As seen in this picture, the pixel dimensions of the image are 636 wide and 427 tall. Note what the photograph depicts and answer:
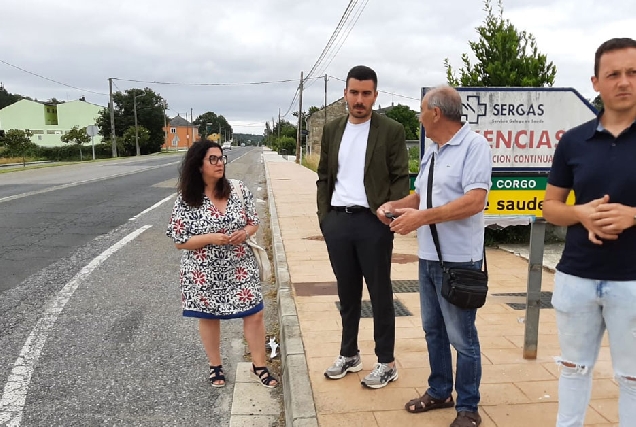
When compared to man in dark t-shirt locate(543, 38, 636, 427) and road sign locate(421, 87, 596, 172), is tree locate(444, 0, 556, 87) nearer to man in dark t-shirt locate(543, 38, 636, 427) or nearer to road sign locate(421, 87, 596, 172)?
road sign locate(421, 87, 596, 172)

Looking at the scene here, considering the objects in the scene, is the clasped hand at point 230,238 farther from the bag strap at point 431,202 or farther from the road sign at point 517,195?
the road sign at point 517,195

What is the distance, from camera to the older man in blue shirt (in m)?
2.70

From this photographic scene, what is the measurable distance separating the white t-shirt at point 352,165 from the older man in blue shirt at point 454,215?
34 centimetres

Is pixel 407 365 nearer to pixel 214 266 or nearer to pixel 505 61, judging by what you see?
pixel 214 266

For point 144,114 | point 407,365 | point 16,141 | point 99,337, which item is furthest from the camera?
point 144,114

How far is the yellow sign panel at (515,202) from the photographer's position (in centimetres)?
682

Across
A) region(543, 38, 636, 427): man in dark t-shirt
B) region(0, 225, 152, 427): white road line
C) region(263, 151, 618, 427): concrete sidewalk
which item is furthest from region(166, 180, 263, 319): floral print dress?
region(543, 38, 636, 427): man in dark t-shirt

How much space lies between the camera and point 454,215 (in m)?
2.68

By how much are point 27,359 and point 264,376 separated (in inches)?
75.5

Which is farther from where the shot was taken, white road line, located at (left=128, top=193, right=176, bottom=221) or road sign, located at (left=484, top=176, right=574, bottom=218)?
white road line, located at (left=128, top=193, right=176, bottom=221)

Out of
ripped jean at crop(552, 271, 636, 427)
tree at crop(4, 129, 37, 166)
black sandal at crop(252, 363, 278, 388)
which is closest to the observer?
ripped jean at crop(552, 271, 636, 427)

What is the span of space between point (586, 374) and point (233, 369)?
8.81 feet

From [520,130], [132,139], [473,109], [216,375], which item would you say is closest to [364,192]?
[216,375]

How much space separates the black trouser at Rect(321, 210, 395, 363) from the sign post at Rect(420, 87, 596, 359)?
3664mm
